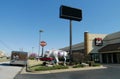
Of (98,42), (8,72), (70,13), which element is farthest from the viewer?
(98,42)

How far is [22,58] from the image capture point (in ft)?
112

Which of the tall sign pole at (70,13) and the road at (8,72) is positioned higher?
the tall sign pole at (70,13)

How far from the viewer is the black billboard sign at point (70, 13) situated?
32.1 meters

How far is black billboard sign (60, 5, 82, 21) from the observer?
32.1 meters

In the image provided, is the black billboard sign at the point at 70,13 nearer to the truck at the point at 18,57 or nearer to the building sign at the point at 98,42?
the truck at the point at 18,57

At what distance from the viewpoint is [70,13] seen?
32.8m

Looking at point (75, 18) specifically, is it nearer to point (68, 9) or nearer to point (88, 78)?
point (68, 9)

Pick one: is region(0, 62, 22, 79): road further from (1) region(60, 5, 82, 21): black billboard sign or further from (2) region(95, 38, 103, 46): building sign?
(2) region(95, 38, 103, 46): building sign

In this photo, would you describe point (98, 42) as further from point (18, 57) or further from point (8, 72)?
point (8, 72)

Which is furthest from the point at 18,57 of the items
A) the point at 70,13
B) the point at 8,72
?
the point at 8,72

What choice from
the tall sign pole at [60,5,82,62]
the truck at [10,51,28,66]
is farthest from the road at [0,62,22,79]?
the tall sign pole at [60,5,82,62]

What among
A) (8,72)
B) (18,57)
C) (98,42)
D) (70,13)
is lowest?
(8,72)

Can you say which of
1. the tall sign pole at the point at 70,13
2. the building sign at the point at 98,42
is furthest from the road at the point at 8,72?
the building sign at the point at 98,42

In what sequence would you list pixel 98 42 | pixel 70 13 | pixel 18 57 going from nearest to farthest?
1. pixel 70 13
2. pixel 18 57
3. pixel 98 42
